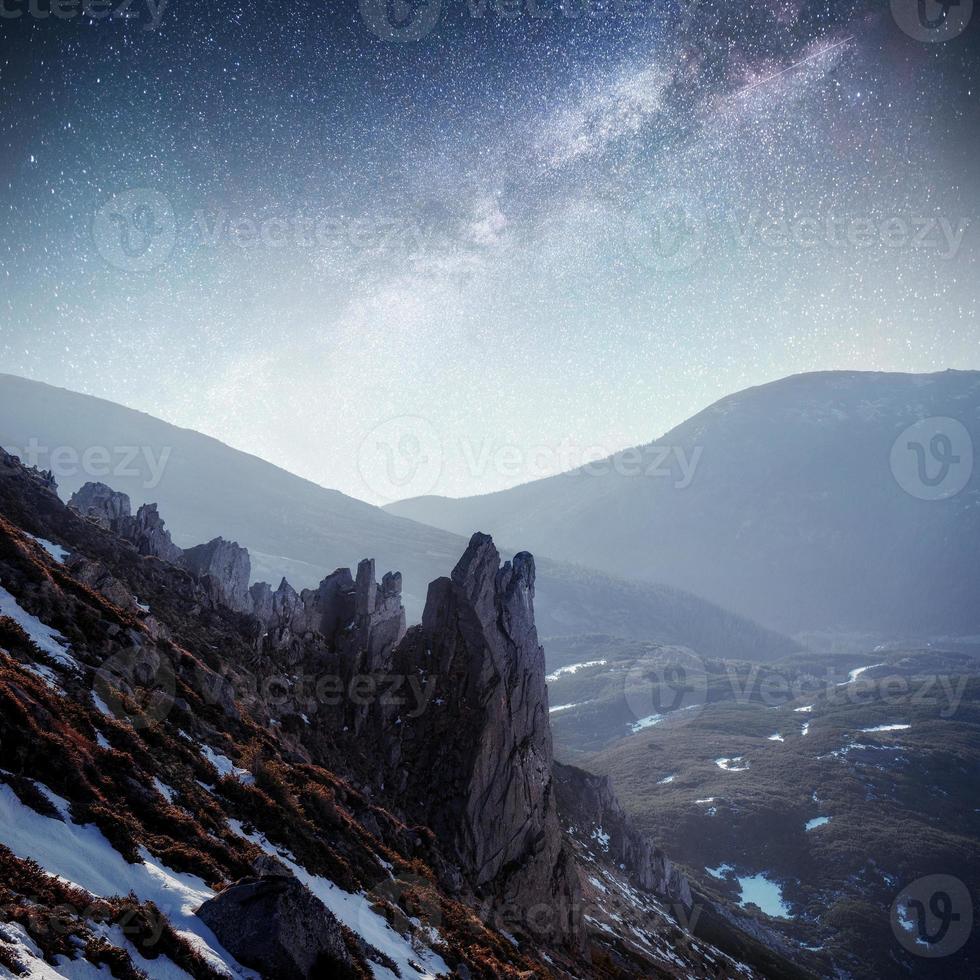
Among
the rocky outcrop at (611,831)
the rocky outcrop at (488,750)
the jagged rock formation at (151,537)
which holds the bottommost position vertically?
the rocky outcrop at (611,831)

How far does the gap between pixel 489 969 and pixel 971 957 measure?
11778cm

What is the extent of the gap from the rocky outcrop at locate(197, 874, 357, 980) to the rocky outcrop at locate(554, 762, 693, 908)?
5930 cm

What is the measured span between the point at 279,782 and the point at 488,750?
1966 centimetres

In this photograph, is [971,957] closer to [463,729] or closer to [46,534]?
[463,729]

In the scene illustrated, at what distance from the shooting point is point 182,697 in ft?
73.5

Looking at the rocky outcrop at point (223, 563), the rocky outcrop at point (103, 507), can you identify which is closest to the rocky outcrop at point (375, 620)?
the rocky outcrop at point (223, 563)

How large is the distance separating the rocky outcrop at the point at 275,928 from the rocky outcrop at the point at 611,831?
59304 mm

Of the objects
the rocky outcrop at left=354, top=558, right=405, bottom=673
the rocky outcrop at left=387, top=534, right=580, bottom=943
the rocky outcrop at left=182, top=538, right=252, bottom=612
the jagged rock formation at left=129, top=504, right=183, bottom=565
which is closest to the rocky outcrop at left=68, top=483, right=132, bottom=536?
the jagged rock formation at left=129, top=504, right=183, bottom=565

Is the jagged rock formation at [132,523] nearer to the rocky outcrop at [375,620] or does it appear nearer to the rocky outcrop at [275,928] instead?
the rocky outcrop at [375,620]

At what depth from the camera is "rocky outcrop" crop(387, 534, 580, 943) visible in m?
35.2

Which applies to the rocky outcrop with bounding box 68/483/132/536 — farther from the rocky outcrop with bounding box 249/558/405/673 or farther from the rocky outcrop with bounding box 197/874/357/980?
the rocky outcrop with bounding box 197/874/357/980

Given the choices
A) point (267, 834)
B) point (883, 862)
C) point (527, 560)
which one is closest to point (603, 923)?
point (527, 560)

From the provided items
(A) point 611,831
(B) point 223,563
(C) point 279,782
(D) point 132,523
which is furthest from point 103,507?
(A) point 611,831

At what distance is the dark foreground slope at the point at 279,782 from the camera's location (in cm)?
1135
